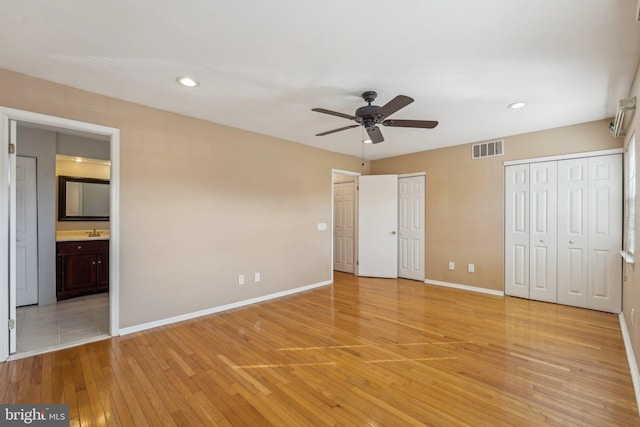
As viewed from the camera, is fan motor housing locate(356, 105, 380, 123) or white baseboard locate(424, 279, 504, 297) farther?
white baseboard locate(424, 279, 504, 297)

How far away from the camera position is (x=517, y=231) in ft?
14.5

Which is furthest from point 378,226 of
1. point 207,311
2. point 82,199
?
point 82,199

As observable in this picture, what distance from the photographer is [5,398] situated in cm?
198

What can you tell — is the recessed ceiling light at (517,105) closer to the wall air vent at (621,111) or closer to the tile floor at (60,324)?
the wall air vent at (621,111)

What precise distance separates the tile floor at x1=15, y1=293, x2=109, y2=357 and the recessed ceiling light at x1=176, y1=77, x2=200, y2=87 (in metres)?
2.69

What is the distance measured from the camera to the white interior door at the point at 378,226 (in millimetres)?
5703

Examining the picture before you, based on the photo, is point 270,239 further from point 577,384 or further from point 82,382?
point 577,384

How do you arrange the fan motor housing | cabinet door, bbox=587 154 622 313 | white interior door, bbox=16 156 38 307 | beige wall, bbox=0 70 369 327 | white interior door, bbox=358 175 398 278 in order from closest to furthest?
the fan motor housing, beige wall, bbox=0 70 369 327, cabinet door, bbox=587 154 622 313, white interior door, bbox=16 156 38 307, white interior door, bbox=358 175 398 278

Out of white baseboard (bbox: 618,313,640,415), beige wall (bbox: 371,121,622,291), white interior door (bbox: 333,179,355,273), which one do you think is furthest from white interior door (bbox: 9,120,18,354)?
beige wall (bbox: 371,121,622,291)

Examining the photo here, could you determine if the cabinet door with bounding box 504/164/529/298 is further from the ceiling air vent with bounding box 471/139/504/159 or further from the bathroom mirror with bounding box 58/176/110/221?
the bathroom mirror with bounding box 58/176/110/221

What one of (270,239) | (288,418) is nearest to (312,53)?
(288,418)

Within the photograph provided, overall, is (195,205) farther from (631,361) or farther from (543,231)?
(543,231)

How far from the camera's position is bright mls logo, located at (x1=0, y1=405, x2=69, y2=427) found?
1791 mm

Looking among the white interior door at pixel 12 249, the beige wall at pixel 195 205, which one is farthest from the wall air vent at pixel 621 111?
the white interior door at pixel 12 249
